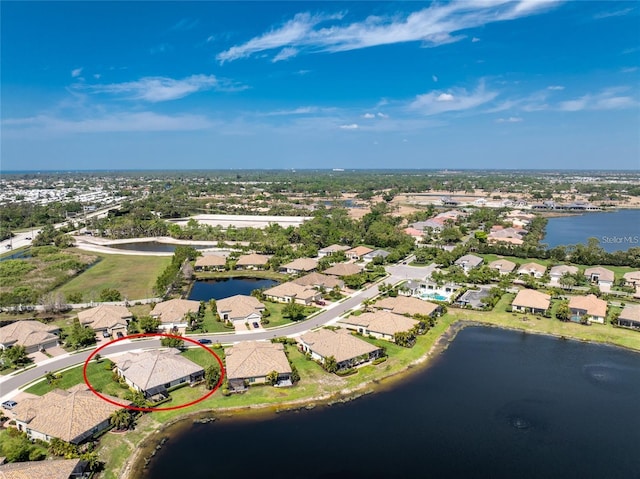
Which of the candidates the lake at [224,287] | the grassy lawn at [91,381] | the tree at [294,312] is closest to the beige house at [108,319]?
the grassy lawn at [91,381]

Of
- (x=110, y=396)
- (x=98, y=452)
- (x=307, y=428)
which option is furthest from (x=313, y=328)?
(x=98, y=452)

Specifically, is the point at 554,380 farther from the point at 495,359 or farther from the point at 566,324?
the point at 566,324

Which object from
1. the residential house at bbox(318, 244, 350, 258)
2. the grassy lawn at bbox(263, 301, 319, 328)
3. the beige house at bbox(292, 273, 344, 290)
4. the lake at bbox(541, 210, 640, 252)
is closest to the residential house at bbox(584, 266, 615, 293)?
the lake at bbox(541, 210, 640, 252)

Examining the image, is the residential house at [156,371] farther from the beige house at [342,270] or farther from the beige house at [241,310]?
the beige house at [342,270]

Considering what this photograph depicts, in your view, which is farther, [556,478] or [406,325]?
[406,325]

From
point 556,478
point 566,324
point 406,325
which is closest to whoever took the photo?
point 556,478

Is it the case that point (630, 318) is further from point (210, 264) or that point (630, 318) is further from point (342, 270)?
point (210, 264)

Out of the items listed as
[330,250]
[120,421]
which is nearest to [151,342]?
[120,421]
